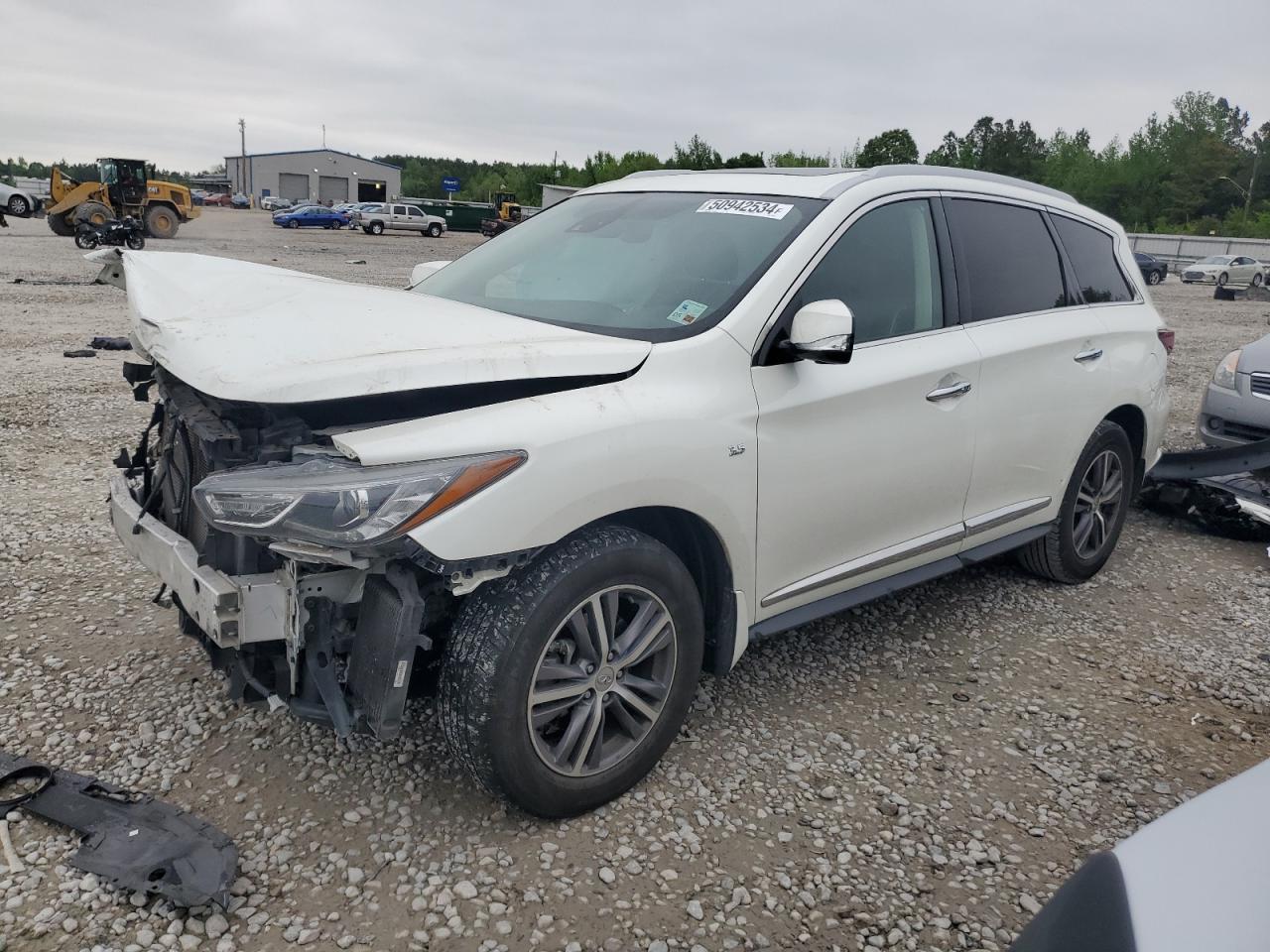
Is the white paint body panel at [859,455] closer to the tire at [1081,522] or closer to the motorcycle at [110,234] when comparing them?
the tire at [1081,522]

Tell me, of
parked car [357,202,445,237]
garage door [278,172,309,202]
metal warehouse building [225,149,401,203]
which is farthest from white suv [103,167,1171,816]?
garage door [278,172,309,202]

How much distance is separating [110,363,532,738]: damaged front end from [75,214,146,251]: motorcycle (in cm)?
2454

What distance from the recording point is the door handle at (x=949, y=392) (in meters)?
3.52

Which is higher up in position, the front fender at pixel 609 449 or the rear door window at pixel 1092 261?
the rear door window at pixel 1092 261

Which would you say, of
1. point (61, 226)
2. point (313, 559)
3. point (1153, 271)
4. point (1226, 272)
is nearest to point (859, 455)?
point (313, 559)

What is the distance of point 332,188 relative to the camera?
95.6m

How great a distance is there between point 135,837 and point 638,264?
2.34 m

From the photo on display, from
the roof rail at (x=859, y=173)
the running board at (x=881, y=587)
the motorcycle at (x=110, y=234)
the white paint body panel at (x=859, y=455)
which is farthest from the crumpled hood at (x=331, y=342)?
the motorcycle at (x=110, y=234)

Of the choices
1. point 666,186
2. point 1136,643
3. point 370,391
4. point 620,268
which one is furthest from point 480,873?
point 1136,643

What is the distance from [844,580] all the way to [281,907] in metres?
2.04

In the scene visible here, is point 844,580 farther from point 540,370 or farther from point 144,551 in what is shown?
point 144,551

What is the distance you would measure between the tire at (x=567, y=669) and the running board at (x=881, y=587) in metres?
0.40

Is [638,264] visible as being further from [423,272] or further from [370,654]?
[370,654]

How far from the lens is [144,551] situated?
2.93 metres
